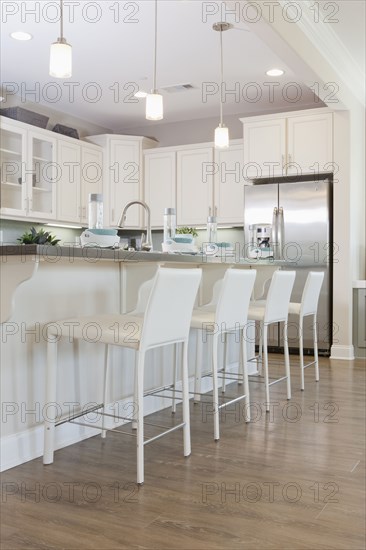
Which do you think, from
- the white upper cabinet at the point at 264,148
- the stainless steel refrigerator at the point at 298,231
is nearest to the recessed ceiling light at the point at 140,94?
the white upper cabinet at the point at 264,148

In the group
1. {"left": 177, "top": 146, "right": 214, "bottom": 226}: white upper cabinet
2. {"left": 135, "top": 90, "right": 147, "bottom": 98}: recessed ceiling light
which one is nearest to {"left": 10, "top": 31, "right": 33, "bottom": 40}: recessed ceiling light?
{"left": 135, "top": 90, "right": 147, "bottom": 98}: recessed ceiling light

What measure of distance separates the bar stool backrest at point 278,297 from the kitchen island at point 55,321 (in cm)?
52

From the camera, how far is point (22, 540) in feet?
6.15

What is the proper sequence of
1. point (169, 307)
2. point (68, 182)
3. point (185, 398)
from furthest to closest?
1. point (68, 182)
2. point (185, 398)
3. point (169, 307)

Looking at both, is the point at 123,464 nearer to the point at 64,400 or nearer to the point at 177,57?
the point at 64,400

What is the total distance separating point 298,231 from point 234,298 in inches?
115

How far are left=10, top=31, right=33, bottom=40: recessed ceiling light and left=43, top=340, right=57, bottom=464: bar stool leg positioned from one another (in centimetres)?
Result: 308

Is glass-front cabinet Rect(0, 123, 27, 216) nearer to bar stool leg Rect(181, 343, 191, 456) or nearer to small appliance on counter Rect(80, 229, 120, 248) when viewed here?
small appliance on counter Rect(80, 229, 120, 248)

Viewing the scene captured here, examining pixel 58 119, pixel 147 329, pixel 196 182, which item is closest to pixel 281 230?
pixel 196 182

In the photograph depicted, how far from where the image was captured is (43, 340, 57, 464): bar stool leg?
8.29ft

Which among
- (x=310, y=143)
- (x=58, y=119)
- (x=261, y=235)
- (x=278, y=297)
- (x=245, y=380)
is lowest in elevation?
(x=245, y=380)

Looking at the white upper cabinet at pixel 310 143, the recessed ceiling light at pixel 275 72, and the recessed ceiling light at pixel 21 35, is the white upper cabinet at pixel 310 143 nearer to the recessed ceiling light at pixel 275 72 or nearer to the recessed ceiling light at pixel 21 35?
the recessed ceiling light at pixel 275 72

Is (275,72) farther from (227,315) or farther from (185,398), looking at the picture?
(185,398)

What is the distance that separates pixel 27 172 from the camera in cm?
588
